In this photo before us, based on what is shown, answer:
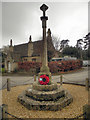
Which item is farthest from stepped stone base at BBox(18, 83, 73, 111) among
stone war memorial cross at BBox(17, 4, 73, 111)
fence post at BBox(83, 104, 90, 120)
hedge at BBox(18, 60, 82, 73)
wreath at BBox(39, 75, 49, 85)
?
hedge at BBox(18, 60, 82, 73)

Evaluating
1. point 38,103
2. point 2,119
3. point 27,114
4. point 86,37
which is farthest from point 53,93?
point 86,37

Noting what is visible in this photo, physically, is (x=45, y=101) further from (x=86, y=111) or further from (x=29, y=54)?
(x=29, y=54)

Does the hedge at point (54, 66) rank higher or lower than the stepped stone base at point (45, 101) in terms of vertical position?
higher

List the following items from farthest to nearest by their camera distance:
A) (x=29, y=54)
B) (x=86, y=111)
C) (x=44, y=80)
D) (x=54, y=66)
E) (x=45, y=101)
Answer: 1. (x=29, y=54)
2. (x=54, y=66)
3. (x=44, y=80)
4. (x=45, y=101)
5. (x=86, y=111)

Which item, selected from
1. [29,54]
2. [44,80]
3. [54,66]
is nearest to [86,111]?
[44,80]

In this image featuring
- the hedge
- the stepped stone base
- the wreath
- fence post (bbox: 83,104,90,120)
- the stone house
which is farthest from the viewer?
the stone house

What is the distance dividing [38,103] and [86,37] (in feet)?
164

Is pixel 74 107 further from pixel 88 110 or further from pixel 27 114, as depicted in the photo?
pixel 27 114

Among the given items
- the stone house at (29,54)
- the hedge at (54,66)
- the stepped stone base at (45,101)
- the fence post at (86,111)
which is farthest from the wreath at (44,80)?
the stone house at (29,54)

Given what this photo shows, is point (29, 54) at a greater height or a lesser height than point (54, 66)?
greater

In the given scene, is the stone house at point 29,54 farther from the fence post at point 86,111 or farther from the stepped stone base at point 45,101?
the fence post at point 86,111

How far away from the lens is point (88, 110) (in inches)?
117

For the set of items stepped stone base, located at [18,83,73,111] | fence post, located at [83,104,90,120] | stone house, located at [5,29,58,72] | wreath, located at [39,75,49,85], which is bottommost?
stepped stone base, located at [18,83,73,111]

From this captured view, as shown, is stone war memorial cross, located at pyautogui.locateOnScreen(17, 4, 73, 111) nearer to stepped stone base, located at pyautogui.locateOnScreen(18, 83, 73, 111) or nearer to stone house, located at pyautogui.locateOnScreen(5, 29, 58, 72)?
stepped stone base, located at pyautogui.locateOnScreen(18, 83, 73, 111)
